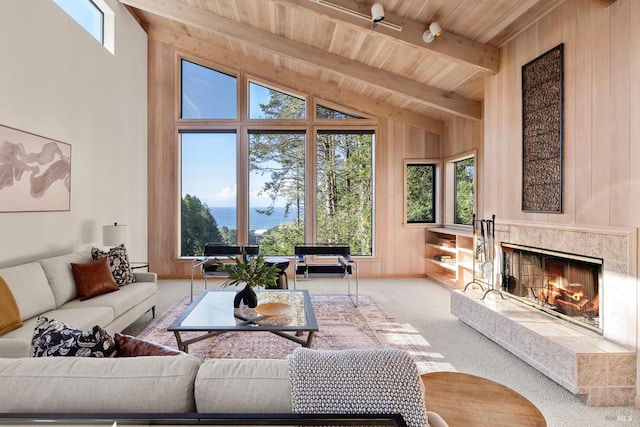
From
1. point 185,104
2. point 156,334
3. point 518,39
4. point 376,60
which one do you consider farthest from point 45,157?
point 518,39

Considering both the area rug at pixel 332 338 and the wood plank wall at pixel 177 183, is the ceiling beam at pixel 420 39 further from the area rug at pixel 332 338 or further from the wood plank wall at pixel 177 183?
the area rug at pixel 332 338

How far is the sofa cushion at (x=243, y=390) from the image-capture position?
1.00 m

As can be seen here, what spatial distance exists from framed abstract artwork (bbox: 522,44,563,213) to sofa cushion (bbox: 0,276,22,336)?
416cm

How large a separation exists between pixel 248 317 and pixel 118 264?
1963 millimetres

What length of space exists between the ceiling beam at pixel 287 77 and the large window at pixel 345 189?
52 centimetres

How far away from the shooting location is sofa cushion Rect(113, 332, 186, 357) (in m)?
1.30

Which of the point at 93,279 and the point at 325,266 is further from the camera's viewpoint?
the point at 325,266

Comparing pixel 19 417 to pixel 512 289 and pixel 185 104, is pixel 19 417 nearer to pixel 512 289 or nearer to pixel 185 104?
pixel 512 289

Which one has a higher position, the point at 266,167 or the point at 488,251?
the point at 266,167

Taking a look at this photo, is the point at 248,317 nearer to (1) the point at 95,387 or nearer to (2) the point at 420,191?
(1) the point at 95,387

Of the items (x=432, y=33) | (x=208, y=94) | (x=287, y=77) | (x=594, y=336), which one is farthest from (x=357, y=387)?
(x=208, y=94)

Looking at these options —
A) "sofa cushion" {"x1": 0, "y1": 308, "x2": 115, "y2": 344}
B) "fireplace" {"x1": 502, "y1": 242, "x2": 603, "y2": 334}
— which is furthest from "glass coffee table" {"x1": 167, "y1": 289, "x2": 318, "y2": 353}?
"fireplace" {"x1": 502, "y1": 242, "x2": 603, "y2": 334}

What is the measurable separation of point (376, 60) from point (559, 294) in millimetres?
3456

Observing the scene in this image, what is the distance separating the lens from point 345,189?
6211mm
